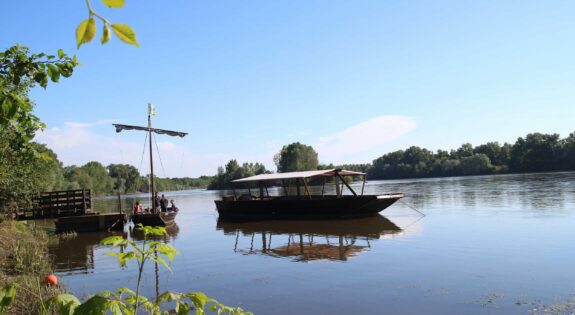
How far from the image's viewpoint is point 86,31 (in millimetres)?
1221

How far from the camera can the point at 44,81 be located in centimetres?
292

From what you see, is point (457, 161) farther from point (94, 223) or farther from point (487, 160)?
point (94, 223)

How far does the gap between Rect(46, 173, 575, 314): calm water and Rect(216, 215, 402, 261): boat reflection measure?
0.06 m

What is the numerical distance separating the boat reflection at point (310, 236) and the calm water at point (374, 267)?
2.2 inches

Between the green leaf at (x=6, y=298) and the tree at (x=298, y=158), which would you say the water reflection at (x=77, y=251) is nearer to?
the green leaf at (x=6, y=298)

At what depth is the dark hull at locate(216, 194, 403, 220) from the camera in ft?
84.3

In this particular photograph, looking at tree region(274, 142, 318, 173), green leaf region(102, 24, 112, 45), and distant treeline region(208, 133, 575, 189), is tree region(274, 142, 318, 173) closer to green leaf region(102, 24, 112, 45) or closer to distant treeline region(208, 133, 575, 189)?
distant treeline region(208, 133, 575, 189)

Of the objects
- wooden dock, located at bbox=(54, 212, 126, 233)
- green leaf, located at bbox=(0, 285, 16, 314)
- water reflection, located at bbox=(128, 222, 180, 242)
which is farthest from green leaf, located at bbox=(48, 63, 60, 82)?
wooden dock, located at bbox=(54, 212, 126, 233)

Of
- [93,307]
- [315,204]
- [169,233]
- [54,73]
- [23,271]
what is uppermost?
[54,73]

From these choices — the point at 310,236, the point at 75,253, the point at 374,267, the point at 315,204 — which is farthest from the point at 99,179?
the point at 374,267

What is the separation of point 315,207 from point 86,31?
2581 cm

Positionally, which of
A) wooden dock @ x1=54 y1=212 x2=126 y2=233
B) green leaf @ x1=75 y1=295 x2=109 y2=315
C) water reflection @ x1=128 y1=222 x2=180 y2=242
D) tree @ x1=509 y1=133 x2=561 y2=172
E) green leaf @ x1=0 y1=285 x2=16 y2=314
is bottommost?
water reflection @ x1=128 y1=222 x2=180 y2=242

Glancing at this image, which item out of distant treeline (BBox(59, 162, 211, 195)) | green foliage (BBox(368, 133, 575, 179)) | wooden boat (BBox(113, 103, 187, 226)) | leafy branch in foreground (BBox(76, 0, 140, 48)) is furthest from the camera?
distant treeline (BBox(59, 162, 211, 195))

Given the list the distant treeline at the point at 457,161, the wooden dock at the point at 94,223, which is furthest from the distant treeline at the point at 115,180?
the wooden dock at the point at 94,223
